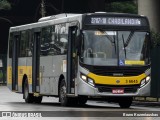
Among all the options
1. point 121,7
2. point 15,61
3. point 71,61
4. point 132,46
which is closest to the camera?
point 132,46

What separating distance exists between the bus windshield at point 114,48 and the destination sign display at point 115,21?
1.09 ft

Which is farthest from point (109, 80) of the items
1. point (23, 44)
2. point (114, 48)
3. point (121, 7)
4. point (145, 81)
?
point (121, 7)

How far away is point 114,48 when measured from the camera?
24.9 meters

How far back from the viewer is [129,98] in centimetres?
2614

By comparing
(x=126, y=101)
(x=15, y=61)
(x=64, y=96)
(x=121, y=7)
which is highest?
(x=121, y=7)

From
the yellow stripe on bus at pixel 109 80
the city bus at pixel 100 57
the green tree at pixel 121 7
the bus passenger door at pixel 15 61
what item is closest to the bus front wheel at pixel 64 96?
the city bus at pixel 100 57

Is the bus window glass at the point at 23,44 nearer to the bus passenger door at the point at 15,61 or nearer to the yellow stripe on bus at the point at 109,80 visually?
the bus passenger door at the point at 15,61

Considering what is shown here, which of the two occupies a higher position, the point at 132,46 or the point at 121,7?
the point at 121,7

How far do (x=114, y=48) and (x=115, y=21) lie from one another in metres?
1.04

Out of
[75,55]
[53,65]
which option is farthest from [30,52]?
[75,55]

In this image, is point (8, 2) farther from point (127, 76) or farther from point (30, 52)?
point (127, 76)

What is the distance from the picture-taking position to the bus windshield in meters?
24.8

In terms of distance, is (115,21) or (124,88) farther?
(115,21)

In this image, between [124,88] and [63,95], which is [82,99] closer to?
[63,95]
